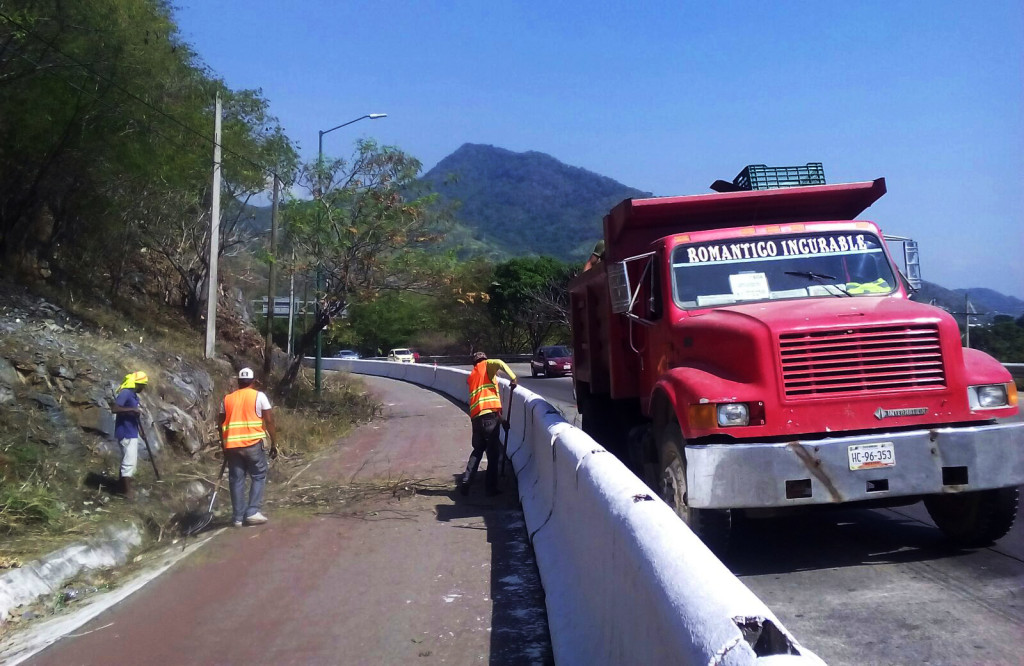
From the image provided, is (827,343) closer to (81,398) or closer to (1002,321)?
(81,398)

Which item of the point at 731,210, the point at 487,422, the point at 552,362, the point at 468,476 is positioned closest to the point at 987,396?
the point at 731,210

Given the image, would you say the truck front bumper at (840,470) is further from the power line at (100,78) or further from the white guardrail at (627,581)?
the power line at (100,78)

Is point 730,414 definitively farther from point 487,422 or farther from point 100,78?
point 100,78

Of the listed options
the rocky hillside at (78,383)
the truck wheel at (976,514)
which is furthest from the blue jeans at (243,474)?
the truck wheel at (976,514)

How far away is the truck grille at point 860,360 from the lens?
6.54 metres

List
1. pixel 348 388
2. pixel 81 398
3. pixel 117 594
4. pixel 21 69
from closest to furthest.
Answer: pixel 117 594 < pixel 81 398 < pixel 21 69 < pixel 348 388

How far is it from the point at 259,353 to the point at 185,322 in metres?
2.40

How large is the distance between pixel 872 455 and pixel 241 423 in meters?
6.08

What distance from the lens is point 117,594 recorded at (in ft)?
23.4

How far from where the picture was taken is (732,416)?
6.51 meters

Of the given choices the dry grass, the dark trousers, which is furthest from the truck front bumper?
the dry grass

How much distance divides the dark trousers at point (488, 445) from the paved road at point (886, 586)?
142 inches

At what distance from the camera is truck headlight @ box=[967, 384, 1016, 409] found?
6617 mm

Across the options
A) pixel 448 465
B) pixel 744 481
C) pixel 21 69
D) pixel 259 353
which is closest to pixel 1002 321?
pixel 448 465
